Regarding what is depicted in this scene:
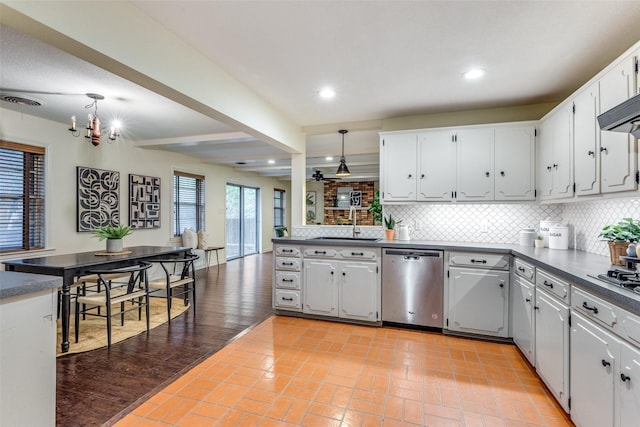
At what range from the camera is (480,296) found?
299 cm

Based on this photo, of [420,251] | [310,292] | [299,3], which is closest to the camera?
[299,3]

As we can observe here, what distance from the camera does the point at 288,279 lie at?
3.70 meters

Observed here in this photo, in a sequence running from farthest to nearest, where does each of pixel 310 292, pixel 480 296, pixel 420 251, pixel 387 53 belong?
pixel 310 292, pixel 420 251, pixel 480 296, pixel 387 53

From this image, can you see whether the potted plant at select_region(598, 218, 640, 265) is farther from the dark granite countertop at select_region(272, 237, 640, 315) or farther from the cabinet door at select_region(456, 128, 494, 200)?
the cabinet door at select_region(456, 128, 494, 200)

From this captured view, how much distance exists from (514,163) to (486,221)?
711 millimetres

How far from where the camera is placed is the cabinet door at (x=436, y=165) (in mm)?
3480

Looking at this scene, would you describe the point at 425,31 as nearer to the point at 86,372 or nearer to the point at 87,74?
the point at 87,74

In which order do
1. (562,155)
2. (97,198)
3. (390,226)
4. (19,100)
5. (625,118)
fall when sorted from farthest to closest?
(97,198)
(390,226)
(19,100)
(562,155)
(625,118)

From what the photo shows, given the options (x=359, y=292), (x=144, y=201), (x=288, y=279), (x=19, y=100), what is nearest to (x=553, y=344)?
(x=359, y=292)

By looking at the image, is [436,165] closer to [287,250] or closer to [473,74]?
[473,74]

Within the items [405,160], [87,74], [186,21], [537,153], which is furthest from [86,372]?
[537,153]

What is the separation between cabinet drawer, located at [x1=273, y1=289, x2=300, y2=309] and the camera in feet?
→ 12.0

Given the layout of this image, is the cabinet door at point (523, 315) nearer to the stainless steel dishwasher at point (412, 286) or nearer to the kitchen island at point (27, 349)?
the stainless steel dishwasher at point (412, 286)

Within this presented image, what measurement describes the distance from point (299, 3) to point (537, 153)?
2830 mm
